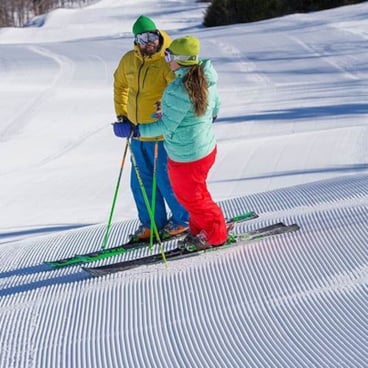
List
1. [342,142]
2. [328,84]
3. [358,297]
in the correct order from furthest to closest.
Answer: [328,84] < [342,142] < [358,297]

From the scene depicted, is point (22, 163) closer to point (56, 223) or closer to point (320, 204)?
point (56, 223)

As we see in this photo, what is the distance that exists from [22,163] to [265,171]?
9.55ft

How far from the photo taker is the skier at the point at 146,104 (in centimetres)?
518

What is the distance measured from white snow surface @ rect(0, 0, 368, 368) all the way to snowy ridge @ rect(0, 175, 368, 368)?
0.04 ft

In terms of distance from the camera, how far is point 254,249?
16.8 feet

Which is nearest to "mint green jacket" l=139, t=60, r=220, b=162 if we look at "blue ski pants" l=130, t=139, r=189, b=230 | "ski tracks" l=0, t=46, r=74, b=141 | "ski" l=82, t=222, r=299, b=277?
"blue ski pants" l=130, t=139, r=189, b=230

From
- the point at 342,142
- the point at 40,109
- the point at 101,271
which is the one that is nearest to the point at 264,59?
the point at 40,109

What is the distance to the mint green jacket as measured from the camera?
4.73m

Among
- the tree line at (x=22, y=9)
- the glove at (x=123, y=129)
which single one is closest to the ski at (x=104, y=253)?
the glove at (x=123, y=129)

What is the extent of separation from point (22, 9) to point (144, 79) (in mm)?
66205

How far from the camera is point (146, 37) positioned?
516cm

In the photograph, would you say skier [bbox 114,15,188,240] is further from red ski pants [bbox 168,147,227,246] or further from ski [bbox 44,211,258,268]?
red ski pants [bbox 168,147,227,246]

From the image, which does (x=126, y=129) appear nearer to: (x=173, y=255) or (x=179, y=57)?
(x=179, y=57)

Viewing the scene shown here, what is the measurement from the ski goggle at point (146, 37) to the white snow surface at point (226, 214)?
133 cm
